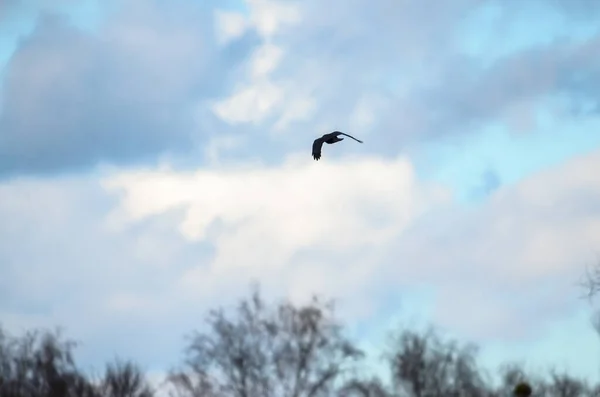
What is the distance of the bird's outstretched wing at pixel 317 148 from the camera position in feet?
125

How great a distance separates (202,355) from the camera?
74.0 m

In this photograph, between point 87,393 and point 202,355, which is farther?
point 87,393

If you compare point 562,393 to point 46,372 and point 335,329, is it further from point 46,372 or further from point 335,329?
point 46,372

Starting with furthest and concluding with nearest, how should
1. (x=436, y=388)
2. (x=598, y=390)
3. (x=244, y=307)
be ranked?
(x=598, y=390) < (x=436, y=388) < (x=244, y=307)

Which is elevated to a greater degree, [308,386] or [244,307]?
[244,307]

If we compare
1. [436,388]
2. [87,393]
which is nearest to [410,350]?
[436,388]

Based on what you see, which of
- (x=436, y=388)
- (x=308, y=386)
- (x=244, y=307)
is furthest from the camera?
(x=436, y=388)

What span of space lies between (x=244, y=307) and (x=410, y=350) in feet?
32.7

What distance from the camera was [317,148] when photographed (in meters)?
38.3

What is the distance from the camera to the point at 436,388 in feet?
269

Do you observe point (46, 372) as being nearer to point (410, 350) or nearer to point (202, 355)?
point (202, 355)

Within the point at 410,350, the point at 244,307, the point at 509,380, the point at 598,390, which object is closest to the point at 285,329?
the point at 244,307

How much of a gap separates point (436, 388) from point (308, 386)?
1189cm

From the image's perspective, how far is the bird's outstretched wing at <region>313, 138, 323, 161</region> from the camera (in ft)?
125
